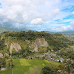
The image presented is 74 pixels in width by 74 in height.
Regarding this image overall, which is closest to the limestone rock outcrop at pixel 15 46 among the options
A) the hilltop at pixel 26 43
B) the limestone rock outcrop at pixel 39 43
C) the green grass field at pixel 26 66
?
the hilltop at pixel 26 43

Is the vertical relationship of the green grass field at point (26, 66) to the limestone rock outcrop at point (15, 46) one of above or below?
below

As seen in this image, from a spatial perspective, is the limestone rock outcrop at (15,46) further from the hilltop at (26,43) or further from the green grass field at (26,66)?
the green grass field at (26,66)

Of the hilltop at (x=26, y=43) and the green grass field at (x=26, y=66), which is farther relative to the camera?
the hilltop at (x=26, y=43)

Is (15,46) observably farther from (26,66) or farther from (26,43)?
(26,66)

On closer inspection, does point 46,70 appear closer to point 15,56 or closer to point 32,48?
point 15,56

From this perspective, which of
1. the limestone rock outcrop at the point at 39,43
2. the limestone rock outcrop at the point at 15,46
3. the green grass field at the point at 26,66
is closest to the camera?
the green grass field at the point at 26,66

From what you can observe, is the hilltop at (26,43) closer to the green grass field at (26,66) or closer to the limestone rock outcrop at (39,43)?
the limestone rock outcrop at (39,43)

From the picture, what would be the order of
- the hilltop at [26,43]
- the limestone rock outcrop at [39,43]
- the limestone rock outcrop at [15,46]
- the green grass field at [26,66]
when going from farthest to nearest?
the limestone rock outcrop at [39,43] < the hilltop at [26,43] < the limestone rock outcrop at [15,46] < the green grass field at [26,66]

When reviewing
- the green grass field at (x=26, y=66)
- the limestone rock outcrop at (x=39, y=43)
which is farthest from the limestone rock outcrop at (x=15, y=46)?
the green grass field at (x=26, y=66)

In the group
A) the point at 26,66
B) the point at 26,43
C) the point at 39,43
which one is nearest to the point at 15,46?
the point at 26,43

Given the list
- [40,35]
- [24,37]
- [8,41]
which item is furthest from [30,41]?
[8,41]

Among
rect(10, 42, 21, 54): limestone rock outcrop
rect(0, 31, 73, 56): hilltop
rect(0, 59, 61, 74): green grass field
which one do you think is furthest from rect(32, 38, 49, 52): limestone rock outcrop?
rect(0, 59, 61, 74): green grass field
